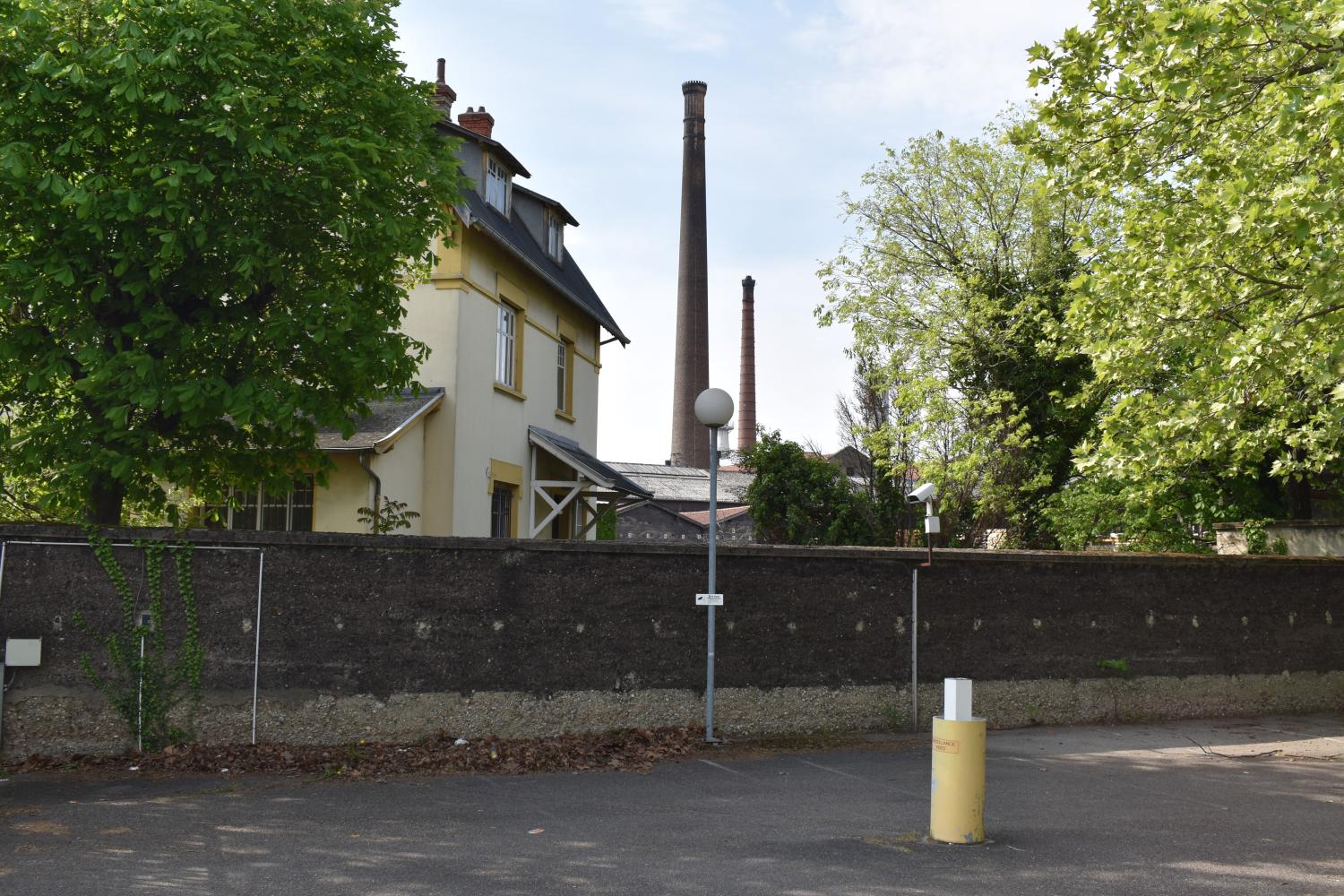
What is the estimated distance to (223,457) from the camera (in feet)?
37.0

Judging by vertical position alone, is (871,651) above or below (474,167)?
below

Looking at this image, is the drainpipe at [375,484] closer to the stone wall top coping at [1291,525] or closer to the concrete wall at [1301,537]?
the concrete wall at [1301,537]

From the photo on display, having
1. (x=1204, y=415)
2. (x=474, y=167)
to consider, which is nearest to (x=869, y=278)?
(x=474, y=167)

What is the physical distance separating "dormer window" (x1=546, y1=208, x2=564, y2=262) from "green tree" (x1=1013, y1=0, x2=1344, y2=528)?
40.8 feet

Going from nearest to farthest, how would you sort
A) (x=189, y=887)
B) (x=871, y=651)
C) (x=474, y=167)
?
(x=189, y=887) → (x=871, y=651) → (x=474, y=167)

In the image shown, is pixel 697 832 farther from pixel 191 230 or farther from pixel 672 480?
pixel 672 480

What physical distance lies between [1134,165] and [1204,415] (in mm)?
2547

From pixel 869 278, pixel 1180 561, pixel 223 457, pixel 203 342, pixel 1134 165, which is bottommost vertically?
pixel 1180 561

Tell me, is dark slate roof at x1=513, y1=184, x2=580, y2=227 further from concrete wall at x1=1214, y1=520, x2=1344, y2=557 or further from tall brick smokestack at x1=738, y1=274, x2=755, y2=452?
tall brick smokestack at x1=738, y1=274, x2=755, y2=452

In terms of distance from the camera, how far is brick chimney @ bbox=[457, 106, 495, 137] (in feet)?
75.0

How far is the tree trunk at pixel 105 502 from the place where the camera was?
1044 cm

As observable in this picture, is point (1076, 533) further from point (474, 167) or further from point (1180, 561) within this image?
point (474, 167)

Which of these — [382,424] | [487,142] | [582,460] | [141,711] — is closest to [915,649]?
[141,711]

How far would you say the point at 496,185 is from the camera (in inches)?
814
